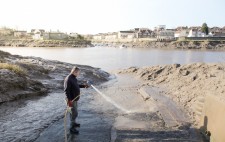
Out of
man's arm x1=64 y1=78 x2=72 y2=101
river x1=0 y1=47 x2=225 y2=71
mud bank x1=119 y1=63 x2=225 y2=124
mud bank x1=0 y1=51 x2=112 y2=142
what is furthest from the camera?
river x1=0 y1=47 x2=225 y2=71

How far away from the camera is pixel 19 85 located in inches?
628

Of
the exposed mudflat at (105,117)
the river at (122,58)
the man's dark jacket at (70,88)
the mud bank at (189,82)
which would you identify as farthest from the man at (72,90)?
the river at (122,58)

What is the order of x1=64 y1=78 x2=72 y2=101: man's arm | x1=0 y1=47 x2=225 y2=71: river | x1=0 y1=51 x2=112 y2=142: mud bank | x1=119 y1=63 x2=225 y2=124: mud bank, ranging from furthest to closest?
x1=0 y1=47 x2=225 y2=71: river → x1=119 y1=63 x2=225 y2=124: mud bank → x1=0 y1=51 x2=112 y2=142: mud bank → x1=64 y1=78 x2=72 y2=101: man's arm

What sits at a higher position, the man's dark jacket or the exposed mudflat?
the man's dark jacket

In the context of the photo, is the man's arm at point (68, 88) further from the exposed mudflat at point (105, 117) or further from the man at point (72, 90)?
the exposed mudflat at point (105, 117)

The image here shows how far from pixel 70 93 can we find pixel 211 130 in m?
4.36

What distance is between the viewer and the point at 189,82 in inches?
718

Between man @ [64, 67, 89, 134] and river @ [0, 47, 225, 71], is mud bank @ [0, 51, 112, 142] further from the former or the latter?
river @ [0, 47, 225, 71]

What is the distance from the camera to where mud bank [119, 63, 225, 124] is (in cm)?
1245

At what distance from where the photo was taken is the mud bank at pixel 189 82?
12.4m

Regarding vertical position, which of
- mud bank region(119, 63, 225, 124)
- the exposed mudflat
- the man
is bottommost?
the exposed mudflat

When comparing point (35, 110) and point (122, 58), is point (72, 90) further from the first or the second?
point (122, 58)

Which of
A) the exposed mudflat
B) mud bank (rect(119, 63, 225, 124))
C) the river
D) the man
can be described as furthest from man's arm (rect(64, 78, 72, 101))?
the river

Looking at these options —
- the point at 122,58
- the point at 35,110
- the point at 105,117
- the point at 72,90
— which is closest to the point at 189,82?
the point at 105,117
